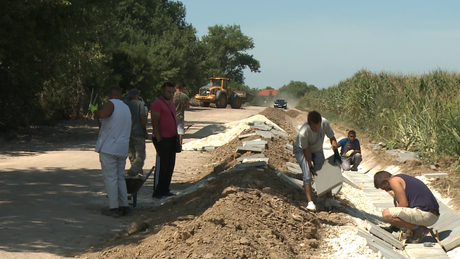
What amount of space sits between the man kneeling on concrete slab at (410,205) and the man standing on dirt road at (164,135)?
3.41m

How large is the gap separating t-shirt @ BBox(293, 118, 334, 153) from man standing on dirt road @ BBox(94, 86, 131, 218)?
2.54 meters

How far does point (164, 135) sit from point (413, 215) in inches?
159

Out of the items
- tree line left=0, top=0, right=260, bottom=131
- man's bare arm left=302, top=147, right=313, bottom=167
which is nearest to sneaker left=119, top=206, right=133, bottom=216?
man's bare arm left=302, top=147, right=313, bottom=167

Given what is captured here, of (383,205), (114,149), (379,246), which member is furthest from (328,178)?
(114,149)

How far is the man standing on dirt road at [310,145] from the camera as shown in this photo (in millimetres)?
7707

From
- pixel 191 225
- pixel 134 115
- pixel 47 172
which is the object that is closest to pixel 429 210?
pixel 191 225

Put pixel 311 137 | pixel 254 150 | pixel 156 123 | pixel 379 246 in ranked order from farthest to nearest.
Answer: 1. pixel 254 150
2. pixel 156 123
3. pixel 311 137
4. pixel 379 246

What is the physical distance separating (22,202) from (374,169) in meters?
9.91

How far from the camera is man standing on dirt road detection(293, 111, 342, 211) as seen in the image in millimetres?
7707

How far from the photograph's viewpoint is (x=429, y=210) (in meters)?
7.04

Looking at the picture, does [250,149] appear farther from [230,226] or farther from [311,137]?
[230,226]

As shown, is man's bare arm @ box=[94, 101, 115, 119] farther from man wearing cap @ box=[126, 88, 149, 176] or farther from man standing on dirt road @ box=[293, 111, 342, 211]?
man standing on dirt road @ box=[293, 111, 342, 211]

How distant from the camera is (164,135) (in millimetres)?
8586

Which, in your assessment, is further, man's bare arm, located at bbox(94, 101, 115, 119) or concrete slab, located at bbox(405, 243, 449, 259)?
man's bare arm, located at bbox(94, 101, 115, 119)
